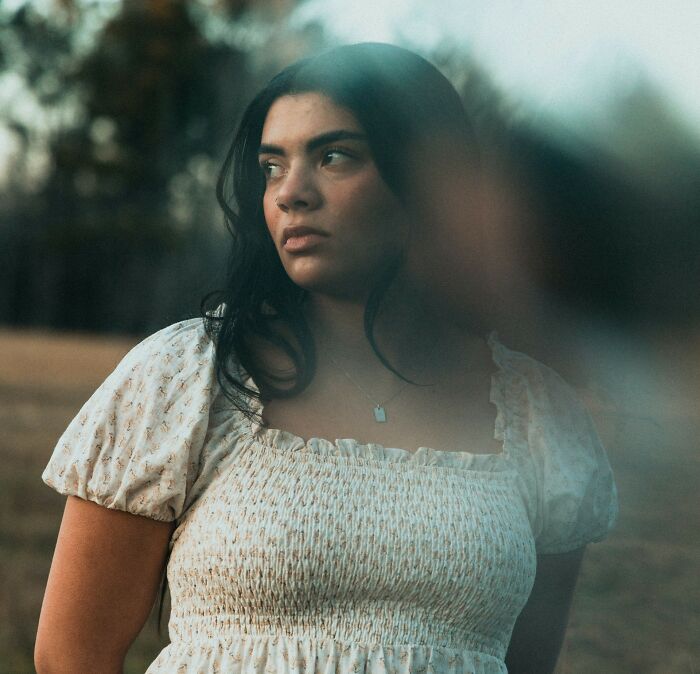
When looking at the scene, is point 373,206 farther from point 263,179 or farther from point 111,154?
point 111,154

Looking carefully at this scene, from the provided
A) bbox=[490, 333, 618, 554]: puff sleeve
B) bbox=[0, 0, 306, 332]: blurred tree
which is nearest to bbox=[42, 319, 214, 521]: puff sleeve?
bbox=[490, 333, 618, 554]: puff sleeve

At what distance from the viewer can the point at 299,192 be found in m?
1.76

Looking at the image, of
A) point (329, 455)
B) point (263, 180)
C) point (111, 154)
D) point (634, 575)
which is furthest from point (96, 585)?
point (111, 154)

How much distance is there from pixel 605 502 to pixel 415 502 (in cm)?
46

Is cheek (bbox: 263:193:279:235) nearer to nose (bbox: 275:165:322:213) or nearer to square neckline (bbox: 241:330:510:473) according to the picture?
nose (bbox: 275:165:322:213)

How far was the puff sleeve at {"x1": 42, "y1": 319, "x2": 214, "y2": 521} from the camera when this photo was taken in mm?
1659

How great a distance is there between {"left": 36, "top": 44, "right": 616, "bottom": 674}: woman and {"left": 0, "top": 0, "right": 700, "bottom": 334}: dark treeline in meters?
0.33

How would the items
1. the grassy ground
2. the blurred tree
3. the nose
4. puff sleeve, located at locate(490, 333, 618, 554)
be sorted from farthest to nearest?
the blurred tree < the grassy ground < puff sleeve, located at locate(490, 333, 618, 554) < the nose

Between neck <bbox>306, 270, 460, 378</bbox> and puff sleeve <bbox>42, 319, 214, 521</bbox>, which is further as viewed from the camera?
neck <bbox>306, 270, 460, 378</bbox>

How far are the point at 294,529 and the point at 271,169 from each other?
61 centimetres

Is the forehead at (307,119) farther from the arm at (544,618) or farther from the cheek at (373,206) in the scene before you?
the arm at (544,618)

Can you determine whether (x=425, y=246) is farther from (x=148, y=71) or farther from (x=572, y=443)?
(x=148, y=71)

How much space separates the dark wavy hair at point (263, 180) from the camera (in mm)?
1822

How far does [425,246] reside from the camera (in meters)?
2.00
